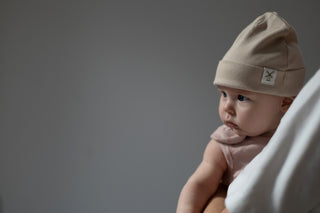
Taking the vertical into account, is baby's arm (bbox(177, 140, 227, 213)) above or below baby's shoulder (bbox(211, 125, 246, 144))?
below

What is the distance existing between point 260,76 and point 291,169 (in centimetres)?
40

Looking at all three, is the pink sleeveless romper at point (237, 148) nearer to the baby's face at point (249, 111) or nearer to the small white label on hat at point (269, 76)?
the baby's face at point (249, 111)

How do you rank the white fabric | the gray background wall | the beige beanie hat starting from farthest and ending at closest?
1. the gray background wall
2. the beige beanie hat
3. the white fabric

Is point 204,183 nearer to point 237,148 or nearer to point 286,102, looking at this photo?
point 237,148

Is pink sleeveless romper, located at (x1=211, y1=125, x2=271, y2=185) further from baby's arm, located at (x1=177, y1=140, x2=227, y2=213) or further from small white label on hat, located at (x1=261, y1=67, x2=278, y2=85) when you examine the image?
small white label on hat, located at (x1=261, y1=67, x2=278, y2=85)

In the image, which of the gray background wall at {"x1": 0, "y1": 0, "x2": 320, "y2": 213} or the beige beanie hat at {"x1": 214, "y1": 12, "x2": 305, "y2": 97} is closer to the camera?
the beige beanie hat at {"x1": 214, "y1": 12, "x2": 305, "y2": 97}

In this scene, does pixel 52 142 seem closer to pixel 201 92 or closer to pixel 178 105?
pixel 178 105

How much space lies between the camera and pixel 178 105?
150 cm

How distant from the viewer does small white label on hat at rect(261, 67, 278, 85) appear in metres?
0.71

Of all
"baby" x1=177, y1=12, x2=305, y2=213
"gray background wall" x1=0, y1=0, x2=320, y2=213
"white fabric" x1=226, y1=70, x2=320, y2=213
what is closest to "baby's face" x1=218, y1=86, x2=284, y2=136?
"baby" x1=177, y1=12, x2=305, y2=213

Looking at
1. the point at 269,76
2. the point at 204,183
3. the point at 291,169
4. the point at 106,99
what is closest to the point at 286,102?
the point at 269,76

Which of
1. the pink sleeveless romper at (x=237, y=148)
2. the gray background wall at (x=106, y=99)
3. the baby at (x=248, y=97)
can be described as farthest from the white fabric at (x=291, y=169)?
the gray background wall at (x=106, y=99)

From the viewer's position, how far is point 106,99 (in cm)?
158

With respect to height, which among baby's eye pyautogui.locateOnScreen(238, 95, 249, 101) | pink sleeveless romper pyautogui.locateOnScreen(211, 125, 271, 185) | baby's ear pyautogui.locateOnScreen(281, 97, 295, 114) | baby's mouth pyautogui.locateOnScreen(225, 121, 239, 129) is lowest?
pink sleeveless romper pyautogui.locateOnScreen(211, 125, 271, 185)
